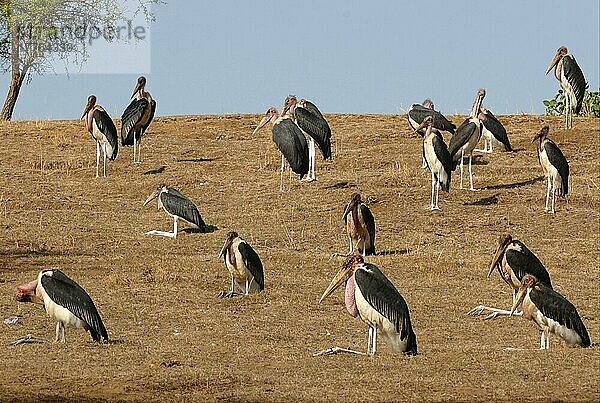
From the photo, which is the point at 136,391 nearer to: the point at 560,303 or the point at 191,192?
the point at 560,303

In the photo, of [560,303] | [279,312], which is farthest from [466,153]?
[560,303]

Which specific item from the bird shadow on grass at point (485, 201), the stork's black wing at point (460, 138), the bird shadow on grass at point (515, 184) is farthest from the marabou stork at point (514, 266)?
the bird shadow on grass at point (515, 184)

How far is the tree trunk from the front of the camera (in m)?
35.2

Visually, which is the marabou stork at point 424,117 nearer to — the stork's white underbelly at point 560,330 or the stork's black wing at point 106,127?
the stork's black wing at point 106,127

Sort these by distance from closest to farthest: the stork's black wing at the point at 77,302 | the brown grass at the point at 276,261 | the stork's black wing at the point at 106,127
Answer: the brown grass at the point at 276,261
the stork's black wing at the point at 77,302
the stork's black wing at the point at 106,127

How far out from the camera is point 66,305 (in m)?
11.3

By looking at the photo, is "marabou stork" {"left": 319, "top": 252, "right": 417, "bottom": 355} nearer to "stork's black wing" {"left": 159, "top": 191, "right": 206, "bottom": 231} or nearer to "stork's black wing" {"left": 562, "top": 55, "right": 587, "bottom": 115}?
"stork's black wing" {"left": 159, "top": 191, "right": 206, "bottom": 231}

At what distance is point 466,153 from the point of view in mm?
22031

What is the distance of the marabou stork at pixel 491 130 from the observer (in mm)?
23605

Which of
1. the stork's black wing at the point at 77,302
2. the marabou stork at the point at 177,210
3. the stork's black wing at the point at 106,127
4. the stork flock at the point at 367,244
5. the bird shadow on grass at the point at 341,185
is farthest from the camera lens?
the stork's black wing at the point at 106,127

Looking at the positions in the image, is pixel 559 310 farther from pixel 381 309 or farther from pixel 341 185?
pixel 341 185

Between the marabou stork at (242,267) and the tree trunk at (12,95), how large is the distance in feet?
73.2

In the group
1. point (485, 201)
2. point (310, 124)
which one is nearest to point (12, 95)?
point (310, 124)

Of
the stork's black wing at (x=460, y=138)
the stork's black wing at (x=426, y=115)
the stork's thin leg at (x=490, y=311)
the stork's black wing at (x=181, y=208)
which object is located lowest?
the stork's thin leg at (x=490, y=311)
